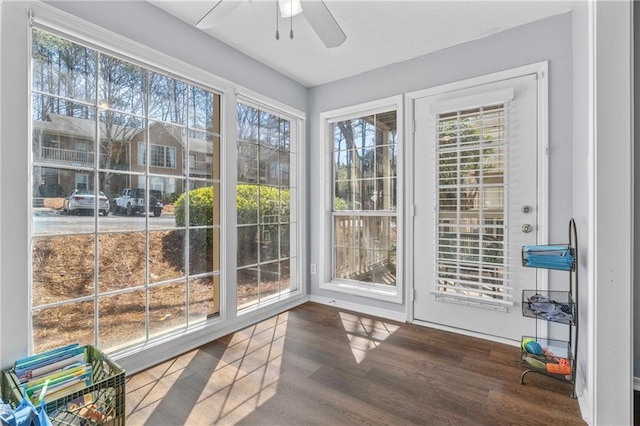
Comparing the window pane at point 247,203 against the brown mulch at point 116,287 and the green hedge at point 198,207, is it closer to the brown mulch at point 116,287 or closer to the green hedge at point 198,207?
the green hedge at point 198,207

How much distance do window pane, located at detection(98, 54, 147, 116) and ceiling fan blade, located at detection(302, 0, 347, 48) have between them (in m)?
1.33

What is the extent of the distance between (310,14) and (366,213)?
212cm

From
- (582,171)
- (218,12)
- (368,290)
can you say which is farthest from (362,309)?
(218,12)

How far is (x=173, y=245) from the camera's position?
244cm

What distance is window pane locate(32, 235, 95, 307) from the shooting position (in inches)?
69.9

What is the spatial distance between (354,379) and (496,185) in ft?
6.17

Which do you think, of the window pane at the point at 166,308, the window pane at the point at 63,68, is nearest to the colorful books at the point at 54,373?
the window pane at the point at 166,308

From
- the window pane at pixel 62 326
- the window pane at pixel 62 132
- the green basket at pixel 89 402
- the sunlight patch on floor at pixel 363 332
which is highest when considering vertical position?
the window pane at pixel 62 132

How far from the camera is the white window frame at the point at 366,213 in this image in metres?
3.07

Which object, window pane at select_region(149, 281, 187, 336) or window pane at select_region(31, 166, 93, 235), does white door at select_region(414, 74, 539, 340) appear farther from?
window pane at select_region(31, 166, 93, 235)

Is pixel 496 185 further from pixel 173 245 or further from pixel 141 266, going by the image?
pixel 141 266

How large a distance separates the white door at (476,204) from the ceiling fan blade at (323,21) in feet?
4.67

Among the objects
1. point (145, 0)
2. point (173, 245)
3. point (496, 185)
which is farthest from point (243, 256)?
point (496, 185)

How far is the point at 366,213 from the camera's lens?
11.1 ft
